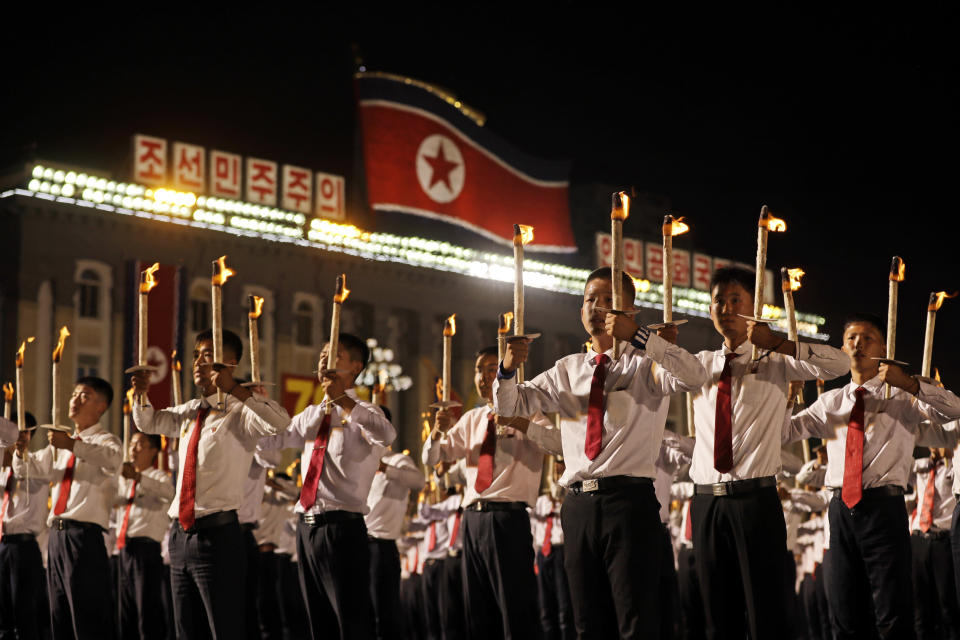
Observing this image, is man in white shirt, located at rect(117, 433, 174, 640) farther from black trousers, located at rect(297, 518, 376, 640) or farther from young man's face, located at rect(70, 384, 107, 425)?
black trousers, located at rect(297, 518, 376, 640)

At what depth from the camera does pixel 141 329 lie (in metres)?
8.38

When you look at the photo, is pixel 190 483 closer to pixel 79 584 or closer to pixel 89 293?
pixel 79 584

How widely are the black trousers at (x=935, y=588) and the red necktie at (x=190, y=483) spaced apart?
22.7ft

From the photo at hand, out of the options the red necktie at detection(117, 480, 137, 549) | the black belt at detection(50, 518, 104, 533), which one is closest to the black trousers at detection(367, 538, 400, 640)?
the black belt at detection(50, 518, 104, 533)

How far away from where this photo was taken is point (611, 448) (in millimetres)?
6238

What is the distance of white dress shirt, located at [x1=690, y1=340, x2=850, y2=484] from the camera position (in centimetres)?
652

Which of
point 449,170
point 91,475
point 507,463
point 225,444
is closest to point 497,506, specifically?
point 507,463

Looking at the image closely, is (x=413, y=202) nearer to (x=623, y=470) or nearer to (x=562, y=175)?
(x=562, y=175)

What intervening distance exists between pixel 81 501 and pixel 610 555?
5.72 m

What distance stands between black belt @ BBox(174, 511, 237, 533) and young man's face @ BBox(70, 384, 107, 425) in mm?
2816

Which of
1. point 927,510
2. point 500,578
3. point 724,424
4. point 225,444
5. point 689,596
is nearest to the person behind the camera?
point 724,424

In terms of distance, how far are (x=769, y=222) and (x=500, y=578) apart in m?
3.42

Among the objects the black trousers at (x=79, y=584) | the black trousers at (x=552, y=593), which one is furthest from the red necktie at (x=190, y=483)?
the black trousers at (x=552, y=593)

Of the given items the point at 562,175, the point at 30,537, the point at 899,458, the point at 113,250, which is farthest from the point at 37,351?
the point at 899,458
